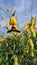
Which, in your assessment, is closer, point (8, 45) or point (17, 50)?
point (17, 50)

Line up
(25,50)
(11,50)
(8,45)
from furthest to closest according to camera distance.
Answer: (8,45)
(11,50)
(25,50)

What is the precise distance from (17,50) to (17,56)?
92 millimetres

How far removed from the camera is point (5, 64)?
2.18 meters

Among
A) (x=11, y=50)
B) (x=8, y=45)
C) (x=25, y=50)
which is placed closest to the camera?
(x=25, y=50)

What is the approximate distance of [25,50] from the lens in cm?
205

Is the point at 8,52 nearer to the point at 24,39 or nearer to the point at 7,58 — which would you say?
the point at 7,58

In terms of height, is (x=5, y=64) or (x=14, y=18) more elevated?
(x=14, y=18)

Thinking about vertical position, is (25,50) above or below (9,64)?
above

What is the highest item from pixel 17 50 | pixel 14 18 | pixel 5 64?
pixel 14 18

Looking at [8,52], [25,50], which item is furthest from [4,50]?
[25,50]

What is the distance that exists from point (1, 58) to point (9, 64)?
3.7 inches

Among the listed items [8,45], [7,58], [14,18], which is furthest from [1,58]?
[14,18]

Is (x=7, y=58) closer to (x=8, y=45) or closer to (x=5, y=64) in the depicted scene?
(x=5, y=64)

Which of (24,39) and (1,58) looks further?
(24,39)
